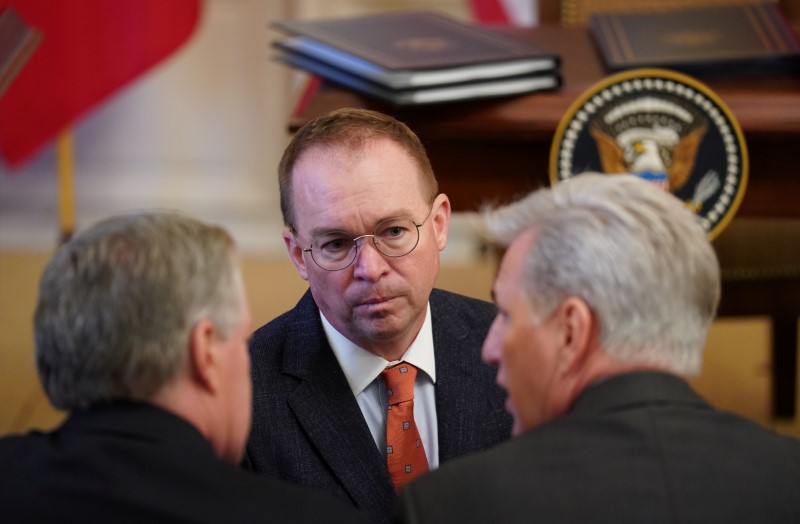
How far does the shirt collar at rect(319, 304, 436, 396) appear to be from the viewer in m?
1.93

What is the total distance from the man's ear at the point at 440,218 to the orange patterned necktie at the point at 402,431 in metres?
0.24

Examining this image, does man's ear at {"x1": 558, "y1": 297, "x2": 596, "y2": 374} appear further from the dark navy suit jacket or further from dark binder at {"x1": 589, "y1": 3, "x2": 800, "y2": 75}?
dark binder at {"x1": 589, "y1": 3, "x2": 800, "y2": 75}

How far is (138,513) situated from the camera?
1233mm

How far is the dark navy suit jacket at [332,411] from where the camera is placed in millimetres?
1856

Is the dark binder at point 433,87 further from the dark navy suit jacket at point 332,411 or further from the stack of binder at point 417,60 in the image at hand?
the dark navy suit jacket at point 332,411

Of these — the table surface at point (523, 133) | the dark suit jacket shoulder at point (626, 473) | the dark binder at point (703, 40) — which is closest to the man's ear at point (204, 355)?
the dark suit jacket shoulder at point (626, 473)

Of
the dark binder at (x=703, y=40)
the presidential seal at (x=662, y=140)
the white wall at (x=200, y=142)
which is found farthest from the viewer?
the white wall at (x=200, y=142)

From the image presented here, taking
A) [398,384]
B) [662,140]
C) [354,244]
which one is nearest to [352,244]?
[354,244]

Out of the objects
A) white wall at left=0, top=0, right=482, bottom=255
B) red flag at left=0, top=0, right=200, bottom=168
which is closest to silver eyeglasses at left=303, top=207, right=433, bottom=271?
red flag at left=0, top=0, right=200, bottom=168

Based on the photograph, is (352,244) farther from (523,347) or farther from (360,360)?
(523,347)

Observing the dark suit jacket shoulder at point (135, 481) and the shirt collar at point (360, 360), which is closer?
the dark suit jacket shoulder at point (135, 481)

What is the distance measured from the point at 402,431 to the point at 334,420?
0.11 meters

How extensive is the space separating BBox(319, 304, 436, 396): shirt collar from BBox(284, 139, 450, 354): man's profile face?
0.02 m

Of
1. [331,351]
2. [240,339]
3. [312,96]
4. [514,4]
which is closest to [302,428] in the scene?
[331,351]
